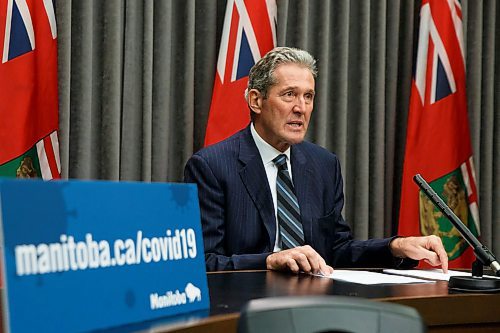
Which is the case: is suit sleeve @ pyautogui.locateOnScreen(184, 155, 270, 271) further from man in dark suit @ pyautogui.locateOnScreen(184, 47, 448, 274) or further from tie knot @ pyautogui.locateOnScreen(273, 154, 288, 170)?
tie knot @ pyautogui.locateOnScreen(273, 154, 288, 170)

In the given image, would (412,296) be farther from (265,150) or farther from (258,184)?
(265,150)

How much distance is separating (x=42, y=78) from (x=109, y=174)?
0.54 meters

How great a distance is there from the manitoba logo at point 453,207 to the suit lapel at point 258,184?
5.09ft

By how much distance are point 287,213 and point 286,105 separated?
0.41 meters

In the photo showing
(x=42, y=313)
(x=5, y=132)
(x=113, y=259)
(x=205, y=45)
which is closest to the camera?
(x=42, y=313)

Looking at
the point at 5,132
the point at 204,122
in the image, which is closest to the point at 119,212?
the point at 5,132

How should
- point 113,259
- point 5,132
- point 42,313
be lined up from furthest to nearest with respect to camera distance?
1. point 5,132
2. point 113,259
3. point 42,313

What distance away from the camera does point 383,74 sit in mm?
4082

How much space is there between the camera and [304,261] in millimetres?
2078

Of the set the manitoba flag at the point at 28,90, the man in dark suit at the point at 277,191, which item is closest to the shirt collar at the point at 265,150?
the man in dark suit at the point at 277,191

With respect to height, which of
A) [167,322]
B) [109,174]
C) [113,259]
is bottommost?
[167,322]

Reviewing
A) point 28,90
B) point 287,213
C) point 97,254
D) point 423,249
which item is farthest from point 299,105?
point 97,254

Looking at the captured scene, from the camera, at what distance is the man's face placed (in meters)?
2.69

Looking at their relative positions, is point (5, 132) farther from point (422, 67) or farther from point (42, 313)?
point (422, 67)
